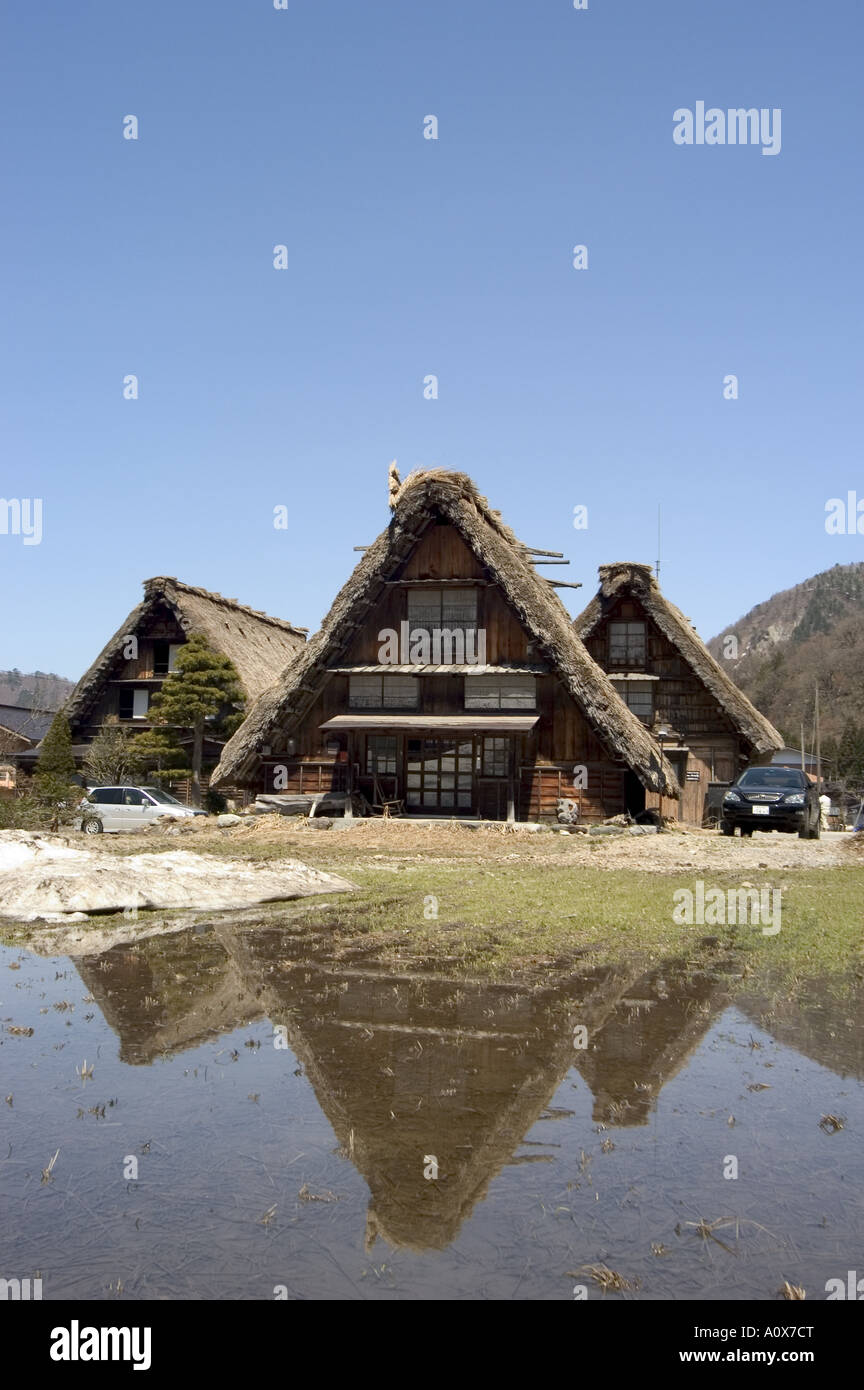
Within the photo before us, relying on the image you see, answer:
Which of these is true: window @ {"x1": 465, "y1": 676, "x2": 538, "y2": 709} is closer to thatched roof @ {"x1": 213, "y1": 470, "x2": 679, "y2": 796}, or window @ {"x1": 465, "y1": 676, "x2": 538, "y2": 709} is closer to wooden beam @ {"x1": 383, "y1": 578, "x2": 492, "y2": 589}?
thatched roof @ {"x1": 213, "y1": 470, "x2": 679, "y2": 796}

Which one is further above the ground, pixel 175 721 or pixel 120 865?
pixel 175 721

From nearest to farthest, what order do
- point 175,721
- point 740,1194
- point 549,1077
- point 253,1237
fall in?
point 253,1237 < point 740,1194 < point 549,1077 < point 175,721

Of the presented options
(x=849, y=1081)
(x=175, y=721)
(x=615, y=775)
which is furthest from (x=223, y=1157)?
(x=175, y=721)

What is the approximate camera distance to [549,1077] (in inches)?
225

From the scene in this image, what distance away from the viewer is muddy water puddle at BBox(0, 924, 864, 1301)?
3672 mm

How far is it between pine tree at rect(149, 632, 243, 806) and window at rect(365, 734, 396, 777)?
848 cm

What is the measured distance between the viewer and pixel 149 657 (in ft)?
133

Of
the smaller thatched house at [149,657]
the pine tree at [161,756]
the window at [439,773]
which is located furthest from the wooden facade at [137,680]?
the window at [439,773]

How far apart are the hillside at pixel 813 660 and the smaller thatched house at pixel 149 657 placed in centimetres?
2905

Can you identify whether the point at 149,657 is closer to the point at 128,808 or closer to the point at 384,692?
the point at 128,808

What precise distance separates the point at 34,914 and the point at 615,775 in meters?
17.4

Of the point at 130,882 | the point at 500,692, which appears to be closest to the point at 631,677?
the point at 500,692
